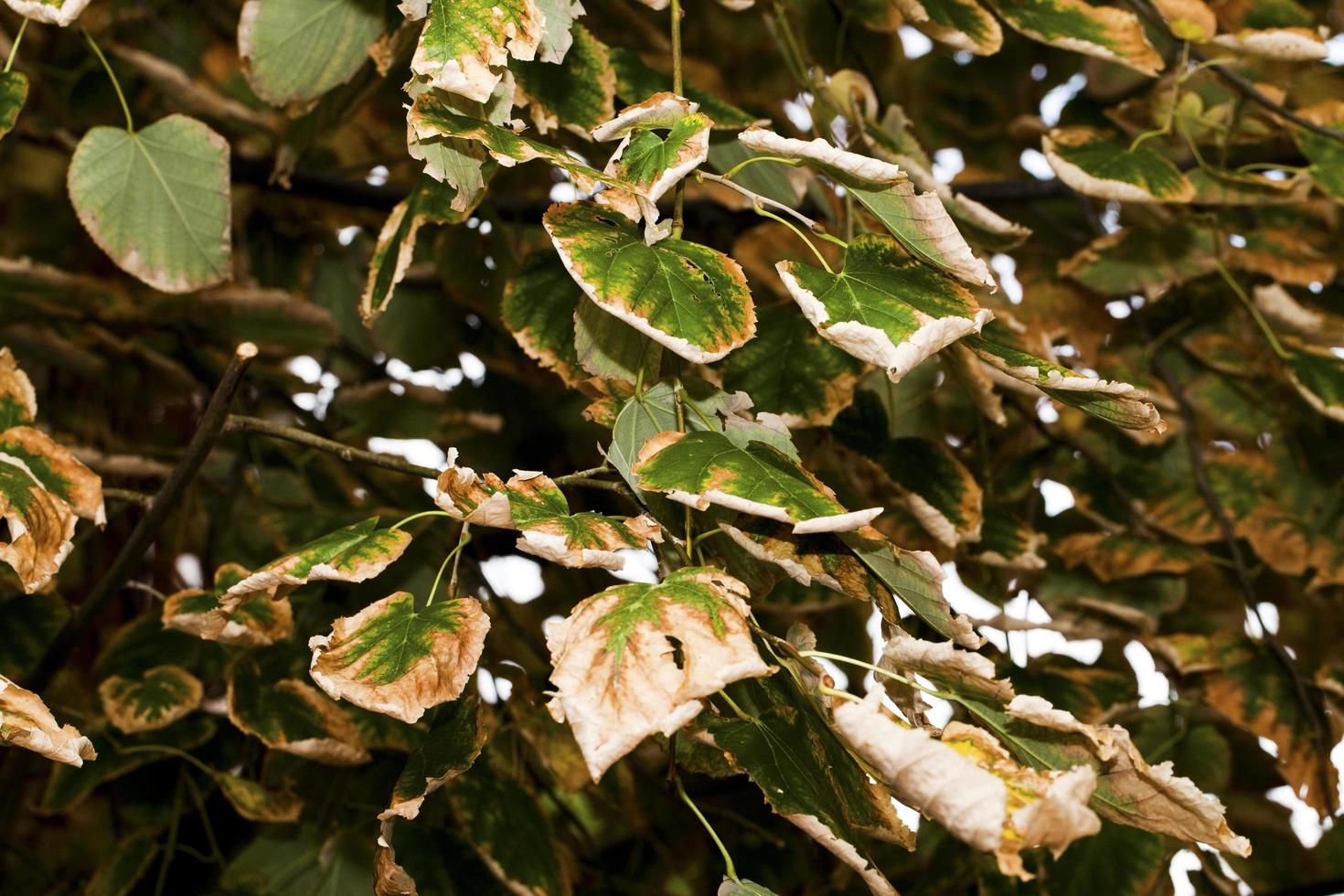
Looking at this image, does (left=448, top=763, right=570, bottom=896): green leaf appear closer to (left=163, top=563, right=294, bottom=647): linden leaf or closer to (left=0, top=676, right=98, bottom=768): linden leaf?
(left=163, top=563, right=294, bottom=647): linden leaf

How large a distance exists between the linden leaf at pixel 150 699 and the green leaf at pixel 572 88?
1.29 feet

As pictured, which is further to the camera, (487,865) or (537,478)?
(487,865)

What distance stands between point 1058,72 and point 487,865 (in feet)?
2.98

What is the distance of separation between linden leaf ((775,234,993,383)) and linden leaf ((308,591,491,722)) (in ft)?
0.49

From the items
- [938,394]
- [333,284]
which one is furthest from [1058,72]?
[333,284]

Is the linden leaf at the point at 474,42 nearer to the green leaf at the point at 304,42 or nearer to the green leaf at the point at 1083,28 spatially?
the green leaf at the point at 304,42

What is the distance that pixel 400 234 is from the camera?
57 centimetres

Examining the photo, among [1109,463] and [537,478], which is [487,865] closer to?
[537,478]

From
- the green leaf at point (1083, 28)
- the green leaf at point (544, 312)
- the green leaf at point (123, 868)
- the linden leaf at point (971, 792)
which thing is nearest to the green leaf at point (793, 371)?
the green leaf at point (544, 312)

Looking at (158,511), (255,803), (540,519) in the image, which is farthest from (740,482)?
(255,803)

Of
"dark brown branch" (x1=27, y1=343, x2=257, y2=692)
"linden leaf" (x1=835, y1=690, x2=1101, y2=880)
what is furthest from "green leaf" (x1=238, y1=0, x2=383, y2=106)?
"linden leaf" (x1=835, y1=690, x2=1101, y2=880)

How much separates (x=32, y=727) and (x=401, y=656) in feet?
0.36

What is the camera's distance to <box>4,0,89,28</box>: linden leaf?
0.45 meters

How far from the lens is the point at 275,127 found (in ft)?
2.89
